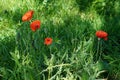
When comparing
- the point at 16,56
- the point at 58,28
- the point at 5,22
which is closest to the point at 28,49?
the point at 16,56

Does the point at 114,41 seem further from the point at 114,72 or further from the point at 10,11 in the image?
the point at 10,11

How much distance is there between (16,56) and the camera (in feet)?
8.59

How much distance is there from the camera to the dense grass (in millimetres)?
2713

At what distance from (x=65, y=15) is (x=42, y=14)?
0.93 ft

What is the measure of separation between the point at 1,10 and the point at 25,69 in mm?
1590

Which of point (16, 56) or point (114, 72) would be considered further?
point (114, 72)

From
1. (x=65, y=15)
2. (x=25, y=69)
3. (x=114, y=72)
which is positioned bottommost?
(x=114, y=72)

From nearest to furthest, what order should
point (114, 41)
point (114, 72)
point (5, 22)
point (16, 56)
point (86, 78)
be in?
point (86, 78) < point (16, 56) < point (114, 72) < point (114, 41) < point (5, 22)

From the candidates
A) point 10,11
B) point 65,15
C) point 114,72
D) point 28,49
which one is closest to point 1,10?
point 10,11

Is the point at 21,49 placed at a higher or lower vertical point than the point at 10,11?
lower

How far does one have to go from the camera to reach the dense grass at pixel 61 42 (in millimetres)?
2713

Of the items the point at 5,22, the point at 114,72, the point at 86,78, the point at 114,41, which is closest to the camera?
the point at 86,78

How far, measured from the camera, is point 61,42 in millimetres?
3225

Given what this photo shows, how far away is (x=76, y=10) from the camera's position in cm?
403
